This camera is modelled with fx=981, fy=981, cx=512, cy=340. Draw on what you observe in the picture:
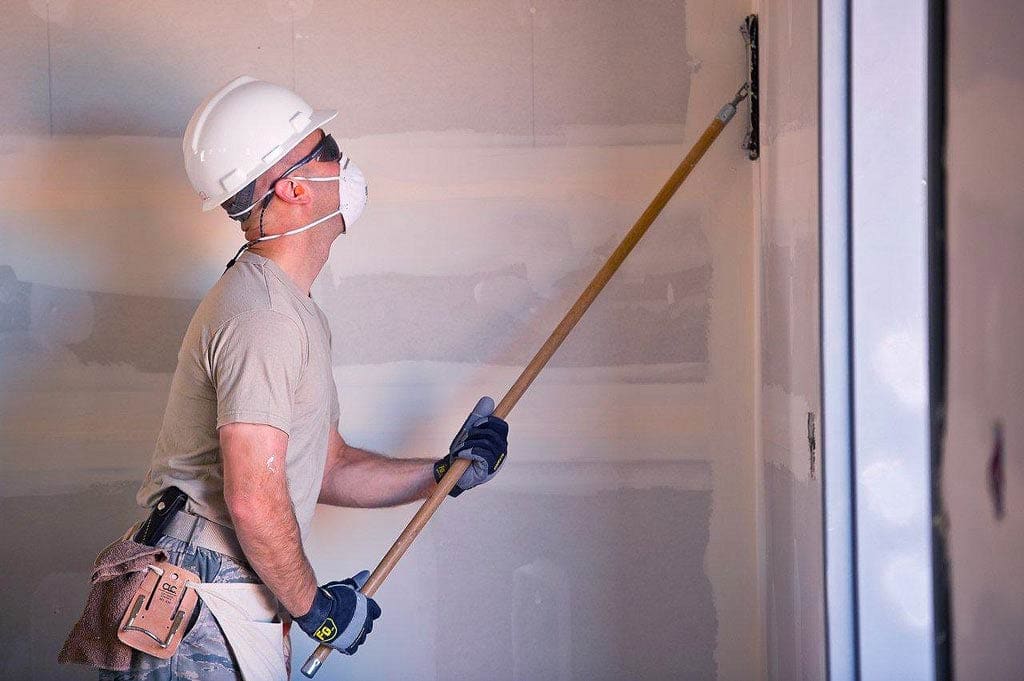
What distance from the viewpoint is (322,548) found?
2.67m

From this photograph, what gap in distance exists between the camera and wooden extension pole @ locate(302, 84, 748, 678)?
210 cm

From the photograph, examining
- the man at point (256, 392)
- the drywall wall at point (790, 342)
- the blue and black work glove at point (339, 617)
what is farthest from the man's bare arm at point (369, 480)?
the drywall wall at point (790, 342)

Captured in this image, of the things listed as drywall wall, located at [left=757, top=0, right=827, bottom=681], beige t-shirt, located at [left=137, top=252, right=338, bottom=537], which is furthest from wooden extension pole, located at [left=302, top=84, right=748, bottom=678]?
beige t-shirt, located at [left=137, top=252, right=338, bottom=537]

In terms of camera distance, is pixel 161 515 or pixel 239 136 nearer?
pixel 161 515

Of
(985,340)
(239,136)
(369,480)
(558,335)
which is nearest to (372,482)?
(369,480)

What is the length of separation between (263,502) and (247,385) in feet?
0.66

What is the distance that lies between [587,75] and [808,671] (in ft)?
5.12

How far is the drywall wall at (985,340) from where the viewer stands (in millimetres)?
1327

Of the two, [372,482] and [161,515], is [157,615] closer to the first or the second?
[161,515]

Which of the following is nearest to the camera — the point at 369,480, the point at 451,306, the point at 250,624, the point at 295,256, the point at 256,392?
the point at 256,392

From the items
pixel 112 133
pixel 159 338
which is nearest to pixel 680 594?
pixel 159 338

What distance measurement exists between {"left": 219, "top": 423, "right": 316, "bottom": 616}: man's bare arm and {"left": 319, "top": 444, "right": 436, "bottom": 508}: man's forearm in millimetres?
473

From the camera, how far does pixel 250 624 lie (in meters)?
1.78

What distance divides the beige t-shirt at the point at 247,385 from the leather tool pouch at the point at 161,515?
0.06ft
